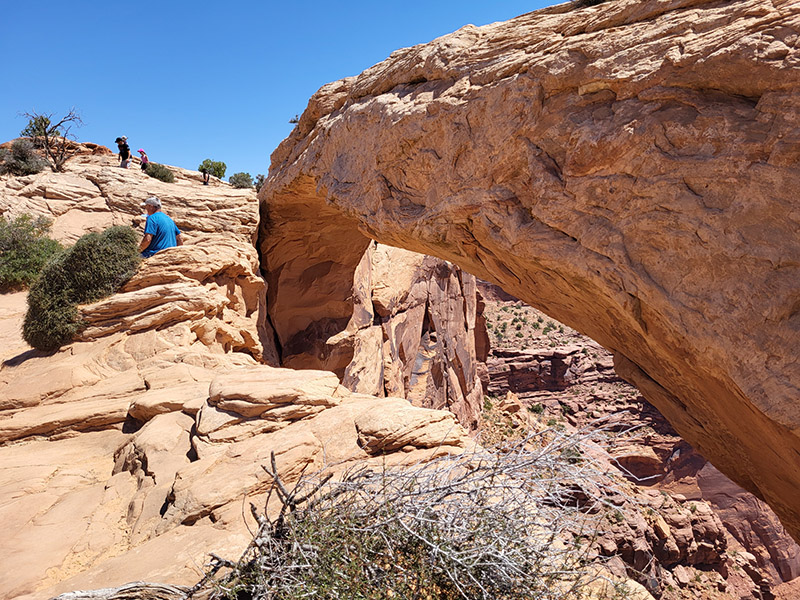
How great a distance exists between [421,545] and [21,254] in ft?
32.2

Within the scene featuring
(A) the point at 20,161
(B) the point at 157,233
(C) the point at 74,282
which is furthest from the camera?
(A) the point at 20,161

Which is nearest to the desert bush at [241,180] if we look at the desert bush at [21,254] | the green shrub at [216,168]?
the green shrub at [216,168]

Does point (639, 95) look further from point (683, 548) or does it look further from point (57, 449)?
point (683, 548)

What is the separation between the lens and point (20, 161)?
14.4 m

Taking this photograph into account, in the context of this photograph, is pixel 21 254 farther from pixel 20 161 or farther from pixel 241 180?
pixel 241 180

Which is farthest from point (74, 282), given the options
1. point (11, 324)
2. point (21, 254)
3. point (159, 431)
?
point (159, 431)

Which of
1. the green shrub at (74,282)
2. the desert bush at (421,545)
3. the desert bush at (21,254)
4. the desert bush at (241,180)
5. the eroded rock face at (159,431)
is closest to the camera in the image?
the desert bush at (421,545)

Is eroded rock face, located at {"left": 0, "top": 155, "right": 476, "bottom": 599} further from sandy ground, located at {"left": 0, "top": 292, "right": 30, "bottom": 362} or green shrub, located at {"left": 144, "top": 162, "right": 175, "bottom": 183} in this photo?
green shrub, located at {"left": 144, "top": 162, "right": 175, "bottom": 183}

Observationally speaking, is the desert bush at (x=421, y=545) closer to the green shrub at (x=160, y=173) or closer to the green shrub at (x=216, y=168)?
the green shrub at (x=160, y=173)

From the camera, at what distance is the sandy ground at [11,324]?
7629 mm

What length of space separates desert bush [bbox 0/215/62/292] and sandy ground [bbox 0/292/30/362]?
0.28 m

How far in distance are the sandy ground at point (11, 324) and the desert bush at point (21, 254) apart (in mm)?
284

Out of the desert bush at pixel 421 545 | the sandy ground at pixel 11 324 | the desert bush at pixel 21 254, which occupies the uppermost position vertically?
the desert bush at pixel 21 254

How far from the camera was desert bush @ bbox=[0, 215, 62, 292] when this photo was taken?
9.14m
